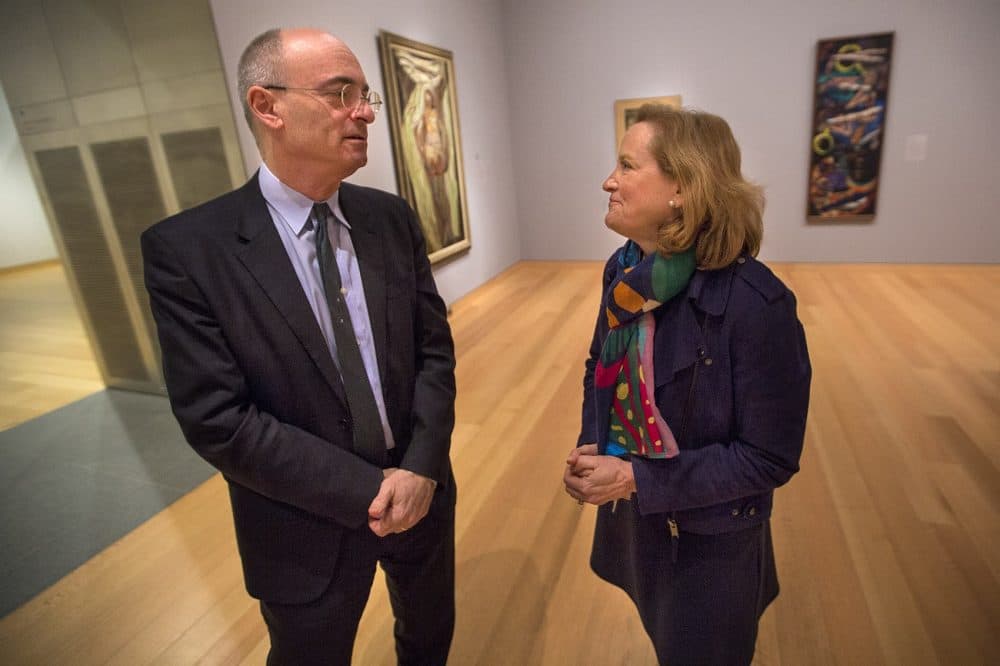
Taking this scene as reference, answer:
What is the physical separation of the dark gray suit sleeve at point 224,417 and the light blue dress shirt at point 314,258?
21cm

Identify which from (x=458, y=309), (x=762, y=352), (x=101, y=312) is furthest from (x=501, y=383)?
(x=762, y=352)

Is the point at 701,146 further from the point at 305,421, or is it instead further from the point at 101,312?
the point at 101,312

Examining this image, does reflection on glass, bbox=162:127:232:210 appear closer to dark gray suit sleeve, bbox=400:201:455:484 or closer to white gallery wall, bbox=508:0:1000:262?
dark gray suit sleeve, bbox=400:201:455:484

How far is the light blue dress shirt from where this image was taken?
140 cm

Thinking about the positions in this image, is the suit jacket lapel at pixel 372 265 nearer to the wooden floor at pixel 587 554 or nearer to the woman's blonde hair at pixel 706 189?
the woman's blonde hair at pixel 706 189

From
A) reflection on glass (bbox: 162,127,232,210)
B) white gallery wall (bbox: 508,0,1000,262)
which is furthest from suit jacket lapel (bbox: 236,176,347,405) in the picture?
white gallery wall (bbox: 508,0,1000,262)

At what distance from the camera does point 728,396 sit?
1.23m

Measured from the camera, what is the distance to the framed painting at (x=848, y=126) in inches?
256

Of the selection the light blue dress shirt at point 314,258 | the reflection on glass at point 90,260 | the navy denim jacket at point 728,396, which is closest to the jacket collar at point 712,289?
the navy denim jacket at point 728,396

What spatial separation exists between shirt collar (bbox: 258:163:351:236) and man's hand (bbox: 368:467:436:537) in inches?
26.3

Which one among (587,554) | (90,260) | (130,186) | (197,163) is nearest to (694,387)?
(587,554)

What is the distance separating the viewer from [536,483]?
127 inches

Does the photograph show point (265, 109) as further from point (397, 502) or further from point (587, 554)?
point (587, 554)

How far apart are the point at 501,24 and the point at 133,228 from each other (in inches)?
233
